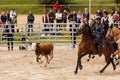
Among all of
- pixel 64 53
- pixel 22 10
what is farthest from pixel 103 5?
pixel 64 53

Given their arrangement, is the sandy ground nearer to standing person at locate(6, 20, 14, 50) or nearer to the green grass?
standing person at locate(6, 20, 14, 50)

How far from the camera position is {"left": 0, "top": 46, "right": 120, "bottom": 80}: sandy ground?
1380 cm

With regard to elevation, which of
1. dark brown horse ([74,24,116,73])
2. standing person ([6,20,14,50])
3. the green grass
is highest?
dark brown horse ([74,24,116,73])

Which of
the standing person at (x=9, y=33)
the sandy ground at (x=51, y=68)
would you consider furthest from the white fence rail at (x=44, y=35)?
the sandy ground at (x=51, y=68)

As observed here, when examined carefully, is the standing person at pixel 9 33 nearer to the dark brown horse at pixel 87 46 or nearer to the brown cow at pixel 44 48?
the brown cow at pixel 44 48

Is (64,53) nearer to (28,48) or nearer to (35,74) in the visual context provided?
(28,48)

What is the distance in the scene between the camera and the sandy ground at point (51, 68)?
1380 centimetres

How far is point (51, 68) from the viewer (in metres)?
15.7

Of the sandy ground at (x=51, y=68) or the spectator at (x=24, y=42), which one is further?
the spectator at (x=24, y=42)

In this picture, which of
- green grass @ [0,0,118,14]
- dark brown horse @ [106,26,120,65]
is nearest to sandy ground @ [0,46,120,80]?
dark brown horse @ [106,26,120,65]

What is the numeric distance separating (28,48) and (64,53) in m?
2.38

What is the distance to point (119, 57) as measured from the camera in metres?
15.6

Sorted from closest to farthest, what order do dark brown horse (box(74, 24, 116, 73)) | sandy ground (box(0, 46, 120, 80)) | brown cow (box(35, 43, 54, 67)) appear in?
1. sandy ground (box(0, 46, 120, 80))
2. dark brown horse (box(74, 24, 116, 73))
3. brown cow (box(35, 43, 54, 67))

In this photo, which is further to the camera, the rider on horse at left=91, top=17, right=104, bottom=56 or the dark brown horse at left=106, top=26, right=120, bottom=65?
the dark brown horse at left=106, top=26, right=120, bottom=65
